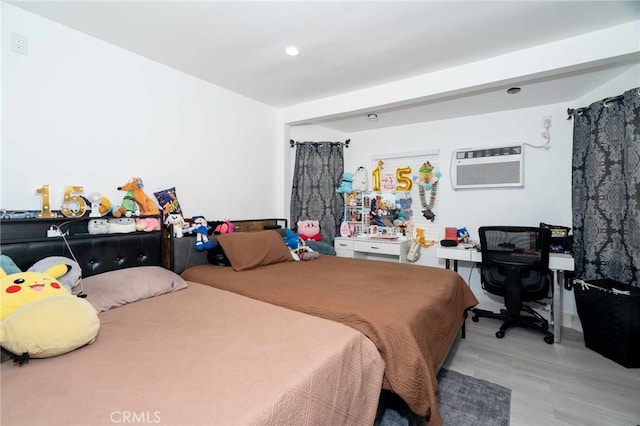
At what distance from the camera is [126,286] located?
1.79 metres

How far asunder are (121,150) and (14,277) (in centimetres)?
131

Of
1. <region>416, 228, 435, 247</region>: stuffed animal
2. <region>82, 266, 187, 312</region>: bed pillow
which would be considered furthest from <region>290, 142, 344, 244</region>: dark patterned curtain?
<region>82, 266, 187, 312</region>: bed pillow

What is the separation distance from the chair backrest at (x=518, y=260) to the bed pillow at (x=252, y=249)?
2015mm

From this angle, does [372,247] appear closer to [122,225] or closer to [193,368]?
[122,225]

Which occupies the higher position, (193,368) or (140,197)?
(140,197)

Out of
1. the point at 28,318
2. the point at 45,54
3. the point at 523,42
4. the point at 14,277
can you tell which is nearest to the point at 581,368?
the point at 523,42

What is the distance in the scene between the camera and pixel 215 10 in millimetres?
1835

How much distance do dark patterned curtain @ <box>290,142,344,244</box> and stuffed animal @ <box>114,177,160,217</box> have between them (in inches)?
72.8

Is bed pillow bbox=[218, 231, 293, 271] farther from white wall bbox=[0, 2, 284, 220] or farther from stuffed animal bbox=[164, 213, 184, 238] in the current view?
white wall bbox=[0, 2, 284, 220]

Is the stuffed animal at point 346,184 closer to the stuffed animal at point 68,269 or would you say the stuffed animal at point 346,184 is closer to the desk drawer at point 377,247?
the desk drawer at point 377,247

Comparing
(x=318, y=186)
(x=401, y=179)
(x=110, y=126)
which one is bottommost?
(x=318, y=186)

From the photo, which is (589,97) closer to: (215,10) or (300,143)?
(300,143)

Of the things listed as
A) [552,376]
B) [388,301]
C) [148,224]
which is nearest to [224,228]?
[148,224]

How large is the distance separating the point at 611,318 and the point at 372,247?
2.27 metres
